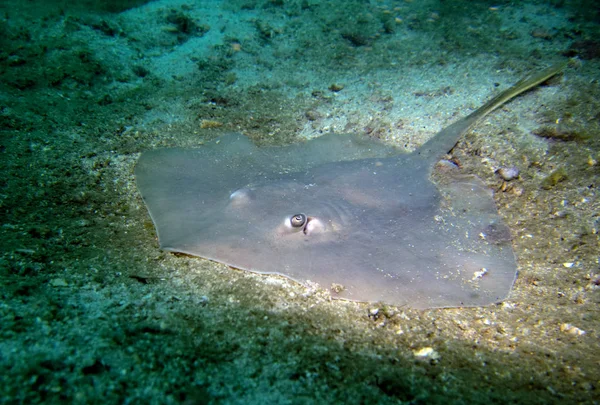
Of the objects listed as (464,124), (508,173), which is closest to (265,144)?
(464,124)

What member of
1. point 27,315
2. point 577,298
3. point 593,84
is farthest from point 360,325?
point 593,84

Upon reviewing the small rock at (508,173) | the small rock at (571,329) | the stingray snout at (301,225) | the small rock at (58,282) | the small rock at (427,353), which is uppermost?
the small rock at (508,173)

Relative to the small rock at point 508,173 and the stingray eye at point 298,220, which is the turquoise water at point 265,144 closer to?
the small rock at point 508,173

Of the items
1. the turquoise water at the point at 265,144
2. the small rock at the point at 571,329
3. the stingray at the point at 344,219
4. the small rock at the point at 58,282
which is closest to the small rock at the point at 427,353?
the turquoise water at the point at 265,144

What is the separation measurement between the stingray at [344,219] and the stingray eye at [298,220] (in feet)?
0.04

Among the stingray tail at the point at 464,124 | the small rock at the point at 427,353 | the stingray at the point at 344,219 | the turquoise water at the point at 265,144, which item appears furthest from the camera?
the stingray tail at the point at 464,124

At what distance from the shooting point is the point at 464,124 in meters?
4.21

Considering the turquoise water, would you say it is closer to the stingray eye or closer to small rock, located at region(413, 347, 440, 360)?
small rock, located at region(413, 347, 440, 360)

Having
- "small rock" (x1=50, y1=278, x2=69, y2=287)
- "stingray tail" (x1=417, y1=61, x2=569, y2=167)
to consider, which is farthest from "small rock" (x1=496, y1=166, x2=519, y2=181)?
"small rock" (x1=50, y1=278, x2=69, y2=287)

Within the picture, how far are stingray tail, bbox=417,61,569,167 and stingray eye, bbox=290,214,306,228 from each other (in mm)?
1963

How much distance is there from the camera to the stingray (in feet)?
8.23

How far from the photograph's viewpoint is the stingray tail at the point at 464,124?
13.0ft

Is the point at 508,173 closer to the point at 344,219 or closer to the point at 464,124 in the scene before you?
the point at 464,124

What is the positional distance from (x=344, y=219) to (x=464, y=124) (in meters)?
2.47
